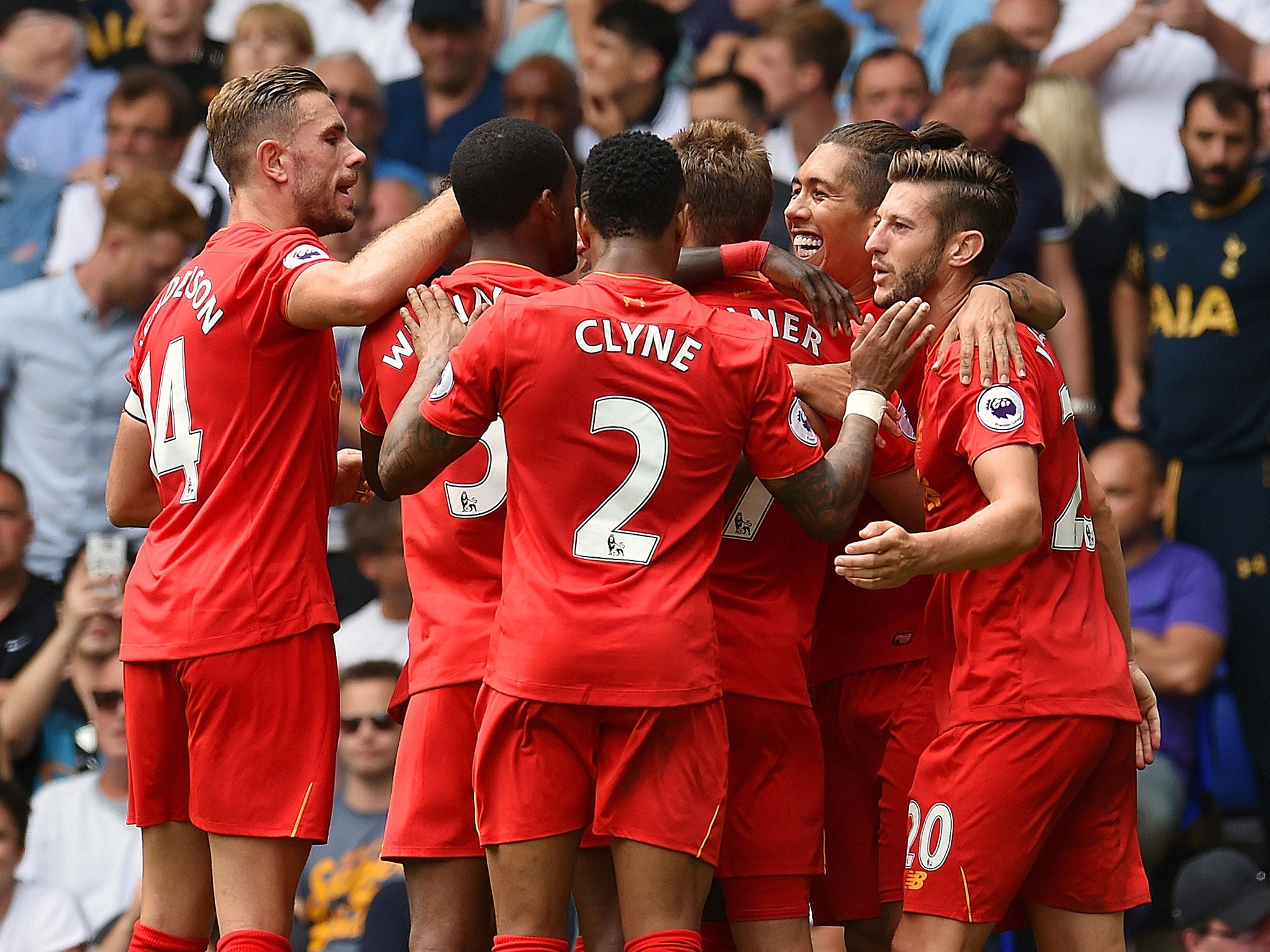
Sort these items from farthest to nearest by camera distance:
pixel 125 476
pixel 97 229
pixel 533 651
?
pixel 97 229
pixel 125 476
pixel 533 651

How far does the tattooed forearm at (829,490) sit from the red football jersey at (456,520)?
834mm

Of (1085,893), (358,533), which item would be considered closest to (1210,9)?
(358,533)

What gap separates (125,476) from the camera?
521 cm

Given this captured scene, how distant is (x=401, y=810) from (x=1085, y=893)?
191cm

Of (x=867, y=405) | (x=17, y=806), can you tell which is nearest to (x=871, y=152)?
(x=867, y=405)

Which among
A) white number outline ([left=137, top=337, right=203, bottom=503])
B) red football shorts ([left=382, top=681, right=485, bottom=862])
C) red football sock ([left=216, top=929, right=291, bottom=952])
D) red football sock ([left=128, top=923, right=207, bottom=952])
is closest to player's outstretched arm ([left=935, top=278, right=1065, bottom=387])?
red football shorts ([left=382, top=681, right=485, bottom=862])

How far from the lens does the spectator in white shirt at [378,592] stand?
875 centimetres

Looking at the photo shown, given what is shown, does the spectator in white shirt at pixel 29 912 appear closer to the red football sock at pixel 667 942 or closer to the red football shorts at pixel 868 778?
the red football shorts at pixel 868 778

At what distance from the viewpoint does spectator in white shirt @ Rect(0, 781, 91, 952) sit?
A: 321 inches

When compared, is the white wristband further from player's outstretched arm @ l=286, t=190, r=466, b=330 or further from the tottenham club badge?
player's outstretched arm @ l=286, t=190, r=466, b=330

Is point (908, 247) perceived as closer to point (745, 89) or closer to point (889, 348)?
point (889, 348)

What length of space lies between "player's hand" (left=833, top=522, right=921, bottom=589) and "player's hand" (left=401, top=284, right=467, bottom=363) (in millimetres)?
1224

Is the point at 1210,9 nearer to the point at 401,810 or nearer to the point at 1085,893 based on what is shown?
the point at 1085,893

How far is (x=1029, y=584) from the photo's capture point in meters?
4.63
